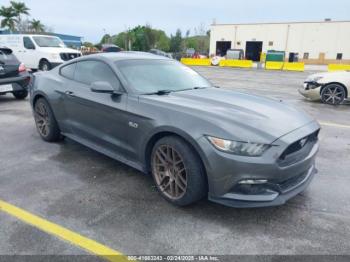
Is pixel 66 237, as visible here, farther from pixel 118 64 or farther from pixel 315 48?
pixel 315 48

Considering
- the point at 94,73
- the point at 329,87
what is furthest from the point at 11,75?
the point at 329,87

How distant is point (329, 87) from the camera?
9250 mm

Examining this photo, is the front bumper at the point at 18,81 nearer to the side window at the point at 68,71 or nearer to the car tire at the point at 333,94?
the side window at the point at 68,71

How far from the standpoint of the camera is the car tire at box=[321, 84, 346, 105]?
9122mm

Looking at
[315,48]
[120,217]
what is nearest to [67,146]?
[120,217]

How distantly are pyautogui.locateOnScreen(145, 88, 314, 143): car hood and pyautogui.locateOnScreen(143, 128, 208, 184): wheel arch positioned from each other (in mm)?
222

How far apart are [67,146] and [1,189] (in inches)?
60.4

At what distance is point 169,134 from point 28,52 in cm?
1429

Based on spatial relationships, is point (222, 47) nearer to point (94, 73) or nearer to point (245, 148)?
point (94, 73)

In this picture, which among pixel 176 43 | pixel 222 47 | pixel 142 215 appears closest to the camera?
pixel 142 215

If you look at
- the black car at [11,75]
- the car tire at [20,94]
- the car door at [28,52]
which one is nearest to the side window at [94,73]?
→ the black car at [11,75]

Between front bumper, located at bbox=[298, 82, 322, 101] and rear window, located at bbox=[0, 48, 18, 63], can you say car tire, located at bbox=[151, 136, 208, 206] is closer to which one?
rear window, located at bbox=[0, 48, 18, 63]

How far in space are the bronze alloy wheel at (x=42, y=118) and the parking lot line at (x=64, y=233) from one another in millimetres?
2024

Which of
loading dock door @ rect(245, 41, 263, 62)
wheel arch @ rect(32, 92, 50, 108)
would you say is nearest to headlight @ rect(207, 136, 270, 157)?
wheel arch @ rect(32, 92, 50, 108)
